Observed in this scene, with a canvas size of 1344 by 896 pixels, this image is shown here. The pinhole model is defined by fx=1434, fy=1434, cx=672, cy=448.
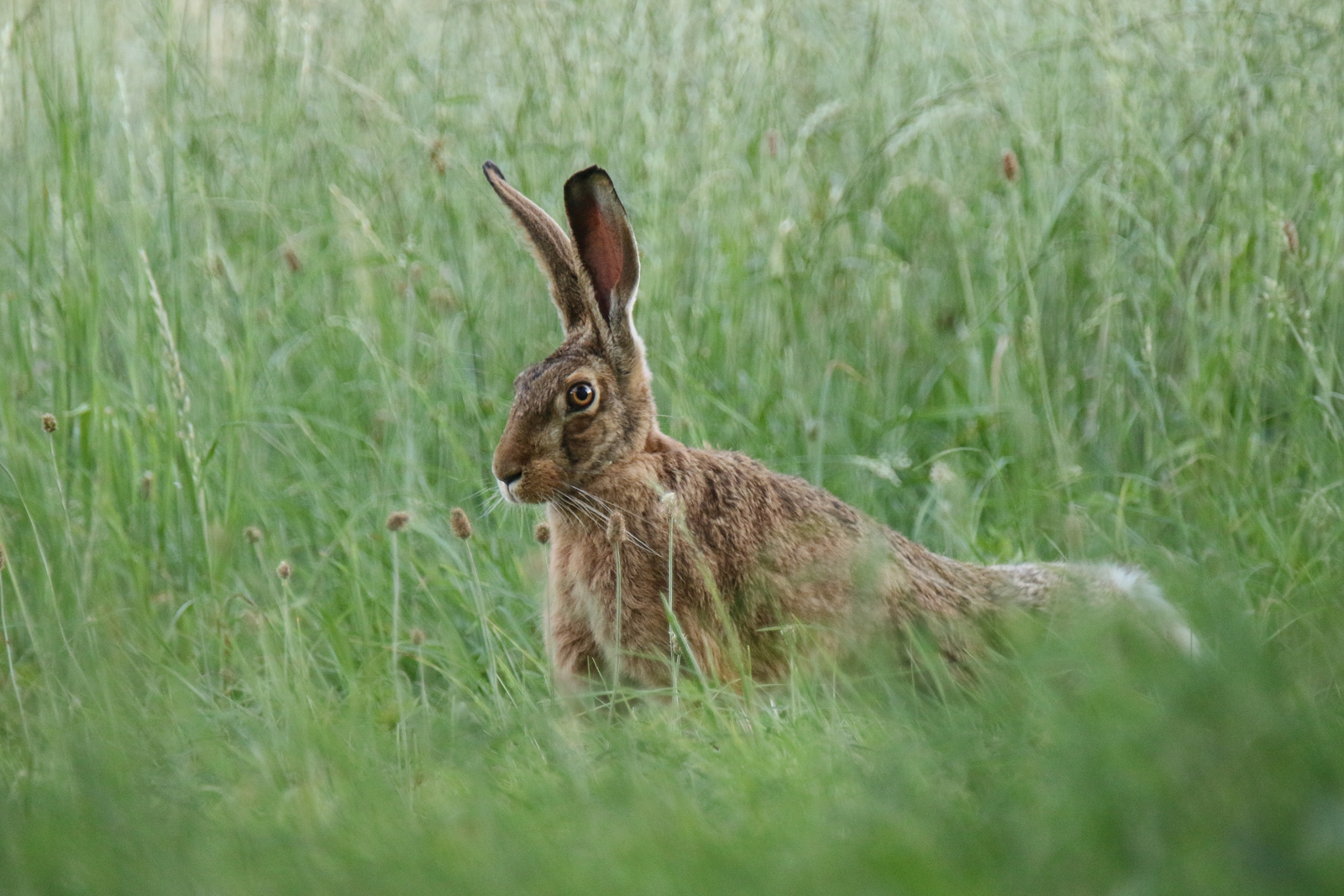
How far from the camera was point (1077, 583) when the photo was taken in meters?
3.13

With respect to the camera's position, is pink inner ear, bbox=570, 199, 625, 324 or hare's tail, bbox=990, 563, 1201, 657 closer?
hare's tail, bbox=990, 563, 1201, 657

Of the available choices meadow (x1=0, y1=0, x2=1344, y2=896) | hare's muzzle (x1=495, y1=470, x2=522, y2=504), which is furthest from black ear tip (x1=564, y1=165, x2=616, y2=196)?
meadow (x1=0, y1=0, x2=1344, y2=896)

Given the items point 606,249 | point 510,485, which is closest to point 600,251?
point 606,249

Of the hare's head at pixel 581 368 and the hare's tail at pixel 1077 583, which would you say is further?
the hare's head at pixel 581 368

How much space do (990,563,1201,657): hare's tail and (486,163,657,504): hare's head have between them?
3.09ft

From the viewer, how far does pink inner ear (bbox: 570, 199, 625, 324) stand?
3.39 meters

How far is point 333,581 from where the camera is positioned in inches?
148

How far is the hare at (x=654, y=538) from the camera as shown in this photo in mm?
3105

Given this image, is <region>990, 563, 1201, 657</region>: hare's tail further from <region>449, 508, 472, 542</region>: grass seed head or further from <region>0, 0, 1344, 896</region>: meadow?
<region>449, 508, 472, 542</region>: grass seed head

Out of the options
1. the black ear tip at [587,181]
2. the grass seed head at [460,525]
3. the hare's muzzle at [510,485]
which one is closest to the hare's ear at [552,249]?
the black ear tip at [587,181]

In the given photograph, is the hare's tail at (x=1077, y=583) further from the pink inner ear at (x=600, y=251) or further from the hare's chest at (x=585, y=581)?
the pink inner ear at (x=600, y=251)

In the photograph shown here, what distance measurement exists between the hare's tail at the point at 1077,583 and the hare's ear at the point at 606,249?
105 centimetres

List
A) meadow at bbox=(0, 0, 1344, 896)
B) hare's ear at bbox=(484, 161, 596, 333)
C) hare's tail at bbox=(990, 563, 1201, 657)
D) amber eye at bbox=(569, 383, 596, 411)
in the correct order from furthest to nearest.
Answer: hare's ear at bbox=(484, 161, 596, 333) < amber eye at bbox=(569, 383, 596, 411) < hare's tail at bbox=(990, 563, 1201, 657) < meadow at bbox=(0, 0, 1344, 896)

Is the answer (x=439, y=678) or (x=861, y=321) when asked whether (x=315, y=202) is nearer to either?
(x=861, y=321)
